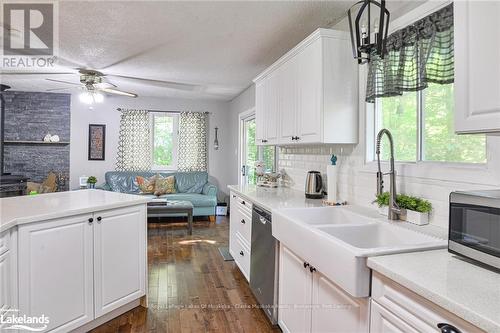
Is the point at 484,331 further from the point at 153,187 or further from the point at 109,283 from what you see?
the point at 153,187

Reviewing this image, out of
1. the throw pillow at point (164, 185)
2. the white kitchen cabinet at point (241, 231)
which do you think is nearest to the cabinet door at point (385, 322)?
the white kitchen cabinet at point (241, 231)

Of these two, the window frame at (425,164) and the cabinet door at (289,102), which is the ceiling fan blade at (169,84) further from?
the window frame at (425,164)

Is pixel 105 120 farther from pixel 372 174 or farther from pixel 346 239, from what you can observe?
pixel 346 239

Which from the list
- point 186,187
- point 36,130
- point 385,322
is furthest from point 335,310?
point 36,130

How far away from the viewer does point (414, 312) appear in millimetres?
1020

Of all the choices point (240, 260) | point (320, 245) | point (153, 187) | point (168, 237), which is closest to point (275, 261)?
point (320, 245)

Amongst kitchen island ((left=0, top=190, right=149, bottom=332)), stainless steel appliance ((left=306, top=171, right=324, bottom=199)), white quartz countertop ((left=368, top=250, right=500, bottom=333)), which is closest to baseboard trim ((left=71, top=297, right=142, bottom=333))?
kitchen island ((left=0, top=190, right=149, bottom=332))

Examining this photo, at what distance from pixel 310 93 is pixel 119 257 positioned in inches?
75.9

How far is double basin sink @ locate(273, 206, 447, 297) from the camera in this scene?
1243mm

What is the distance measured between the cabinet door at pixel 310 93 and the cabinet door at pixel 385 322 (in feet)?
4.40

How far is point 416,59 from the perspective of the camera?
1816 mm

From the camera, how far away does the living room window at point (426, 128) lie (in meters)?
1.62

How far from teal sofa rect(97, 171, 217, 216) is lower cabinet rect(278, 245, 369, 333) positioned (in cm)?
374

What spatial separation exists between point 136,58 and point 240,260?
267 cm
